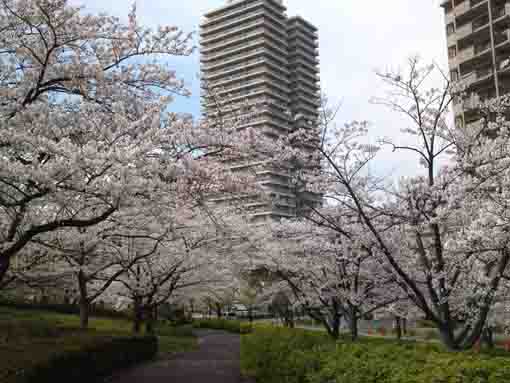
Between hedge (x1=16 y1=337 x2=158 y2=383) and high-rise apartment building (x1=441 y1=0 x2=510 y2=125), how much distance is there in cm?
3219

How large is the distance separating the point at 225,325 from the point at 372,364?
103ft

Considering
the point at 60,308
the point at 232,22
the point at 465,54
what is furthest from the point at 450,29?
the point at 232,22

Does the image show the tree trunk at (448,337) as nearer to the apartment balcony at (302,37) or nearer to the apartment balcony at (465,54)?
the apartment balcony at (465,54)

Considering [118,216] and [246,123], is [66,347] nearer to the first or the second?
[118,216]

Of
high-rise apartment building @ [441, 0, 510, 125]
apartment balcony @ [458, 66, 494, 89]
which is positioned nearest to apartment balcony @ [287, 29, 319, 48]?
high-rise apartment building @ [441, 0, 510, 125]

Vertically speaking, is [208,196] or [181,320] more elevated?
[208,196]

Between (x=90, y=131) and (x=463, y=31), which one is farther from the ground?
(x=463, y=31)

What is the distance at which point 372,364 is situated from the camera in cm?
521

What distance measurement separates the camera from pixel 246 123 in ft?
26.0

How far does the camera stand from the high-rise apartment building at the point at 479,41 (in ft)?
124

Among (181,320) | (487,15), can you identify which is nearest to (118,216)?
(181,320)

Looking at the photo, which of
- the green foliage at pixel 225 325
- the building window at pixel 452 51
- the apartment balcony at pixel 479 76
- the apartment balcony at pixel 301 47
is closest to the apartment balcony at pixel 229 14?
the apartment balcony at pixel 301 47

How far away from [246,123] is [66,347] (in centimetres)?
562

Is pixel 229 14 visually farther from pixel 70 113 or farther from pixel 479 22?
pixel 70 113
